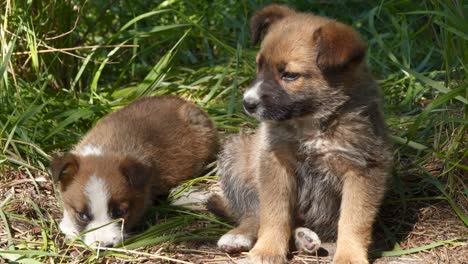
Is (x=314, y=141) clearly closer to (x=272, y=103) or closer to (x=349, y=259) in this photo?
(x=272, y=103)

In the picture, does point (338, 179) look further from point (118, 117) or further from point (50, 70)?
point (50, 70)

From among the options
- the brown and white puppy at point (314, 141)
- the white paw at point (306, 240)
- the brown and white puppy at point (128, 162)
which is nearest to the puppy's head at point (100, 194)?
the brown and white puppy at point (128, 162)

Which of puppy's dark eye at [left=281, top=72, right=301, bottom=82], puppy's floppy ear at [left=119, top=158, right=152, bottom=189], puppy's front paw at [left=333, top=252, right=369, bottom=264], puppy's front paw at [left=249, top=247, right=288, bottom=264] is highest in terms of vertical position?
puppy's dark eye at [left=281, top=72, right=301, bottom=82]

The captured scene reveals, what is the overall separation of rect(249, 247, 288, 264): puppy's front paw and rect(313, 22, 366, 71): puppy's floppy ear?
1042 millimetres

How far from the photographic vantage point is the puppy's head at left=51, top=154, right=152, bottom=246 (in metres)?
4.64

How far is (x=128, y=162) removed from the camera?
16.6ft

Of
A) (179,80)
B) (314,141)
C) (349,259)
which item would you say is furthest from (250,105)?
(179,80)

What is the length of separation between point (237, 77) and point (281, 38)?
2.43 m

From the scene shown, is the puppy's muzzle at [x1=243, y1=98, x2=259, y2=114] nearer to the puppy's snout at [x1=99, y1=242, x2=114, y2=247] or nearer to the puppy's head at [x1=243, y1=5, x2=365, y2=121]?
the puppy's head at [x1=243, y1=5, x2=365, y2=121]

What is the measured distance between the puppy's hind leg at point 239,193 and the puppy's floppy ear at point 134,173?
19.7 inches

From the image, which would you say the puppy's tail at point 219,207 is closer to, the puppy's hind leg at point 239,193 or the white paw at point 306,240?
the puppy's hind leg at point 239,193

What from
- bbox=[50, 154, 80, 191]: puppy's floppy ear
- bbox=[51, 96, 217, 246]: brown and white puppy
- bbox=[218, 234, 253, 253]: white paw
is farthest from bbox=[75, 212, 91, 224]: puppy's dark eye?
bbox=[218, 234, 253, 253]: white paw

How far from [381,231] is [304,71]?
118 centimetres

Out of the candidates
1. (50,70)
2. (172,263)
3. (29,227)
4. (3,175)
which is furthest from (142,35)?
(172,263)
